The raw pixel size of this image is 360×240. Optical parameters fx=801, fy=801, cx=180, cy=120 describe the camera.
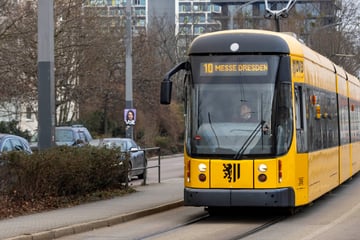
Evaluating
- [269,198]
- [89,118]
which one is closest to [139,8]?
[89,118]

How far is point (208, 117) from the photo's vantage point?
51.0 feet

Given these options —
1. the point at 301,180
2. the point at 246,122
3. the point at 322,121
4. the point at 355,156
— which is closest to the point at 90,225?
the point at 246,122

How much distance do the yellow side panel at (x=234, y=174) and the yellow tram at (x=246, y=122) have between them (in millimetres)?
19

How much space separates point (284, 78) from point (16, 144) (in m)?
8.64

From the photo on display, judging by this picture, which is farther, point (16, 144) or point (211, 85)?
point (16, 144)

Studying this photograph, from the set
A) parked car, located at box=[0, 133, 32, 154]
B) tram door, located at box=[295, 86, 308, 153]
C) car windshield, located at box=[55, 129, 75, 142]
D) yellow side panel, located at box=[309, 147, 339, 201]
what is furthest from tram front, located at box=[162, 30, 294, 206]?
car windshield, located at box=[55, 129, 75, 142]

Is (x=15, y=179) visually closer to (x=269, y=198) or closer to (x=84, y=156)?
(x=84, y=156)

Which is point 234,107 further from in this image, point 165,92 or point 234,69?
point 165,92

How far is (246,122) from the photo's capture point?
604 inches

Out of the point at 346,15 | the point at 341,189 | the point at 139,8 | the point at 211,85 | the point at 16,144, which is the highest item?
the point at 139,8

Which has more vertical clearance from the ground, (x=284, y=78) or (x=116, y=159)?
(x=284, y=78)

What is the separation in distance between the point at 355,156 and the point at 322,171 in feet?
27.4

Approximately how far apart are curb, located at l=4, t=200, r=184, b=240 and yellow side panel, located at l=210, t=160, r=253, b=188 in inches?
86.5

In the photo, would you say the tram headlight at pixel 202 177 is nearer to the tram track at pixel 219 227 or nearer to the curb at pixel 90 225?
the tram track at pixel 219 227
